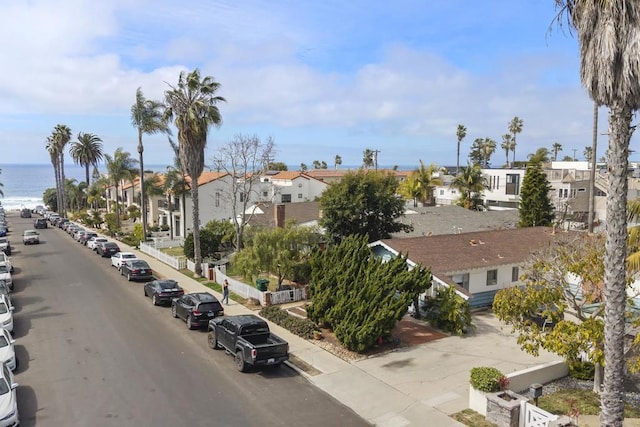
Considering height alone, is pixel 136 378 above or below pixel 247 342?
below

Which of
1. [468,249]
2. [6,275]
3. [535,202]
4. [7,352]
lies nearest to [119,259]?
[6,275]

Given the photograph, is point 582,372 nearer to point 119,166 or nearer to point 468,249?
point 468,249

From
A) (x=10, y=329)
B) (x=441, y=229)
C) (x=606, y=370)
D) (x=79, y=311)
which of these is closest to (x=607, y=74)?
(x=606, y=370)

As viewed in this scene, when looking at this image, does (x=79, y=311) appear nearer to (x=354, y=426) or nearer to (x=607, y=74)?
(x=354, y=426)

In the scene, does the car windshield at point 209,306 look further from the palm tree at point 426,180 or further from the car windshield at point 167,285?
the palm tree at point 426,180

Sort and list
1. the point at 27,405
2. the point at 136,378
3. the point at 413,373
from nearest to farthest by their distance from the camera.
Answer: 1. the point at 27,405
2. the point at 136,378
3. the point at 413,373

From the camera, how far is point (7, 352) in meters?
16.6

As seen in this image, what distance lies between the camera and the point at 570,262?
15883 mm

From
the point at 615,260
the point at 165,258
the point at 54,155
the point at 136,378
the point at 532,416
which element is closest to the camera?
the point at 615,260

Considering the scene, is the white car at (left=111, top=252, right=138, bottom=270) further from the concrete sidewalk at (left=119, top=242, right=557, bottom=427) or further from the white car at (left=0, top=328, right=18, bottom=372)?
the white car at (left=0, top=328, right=18, bottom=372)

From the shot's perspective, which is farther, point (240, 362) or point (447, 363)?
point (447, 363)

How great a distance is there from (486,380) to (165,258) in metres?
31.9

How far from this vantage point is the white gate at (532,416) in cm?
1300

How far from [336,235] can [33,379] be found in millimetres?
20730
